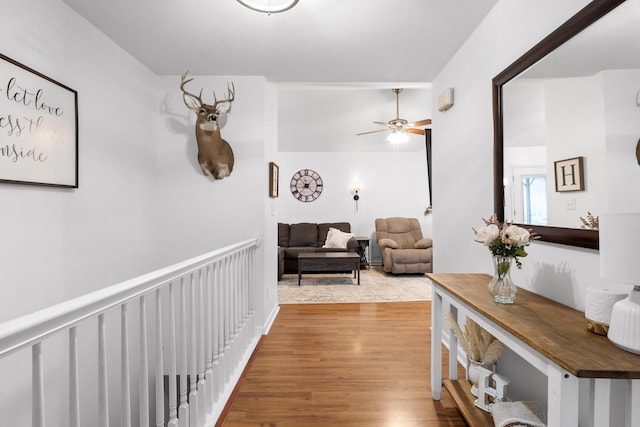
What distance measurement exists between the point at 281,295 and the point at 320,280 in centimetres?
109

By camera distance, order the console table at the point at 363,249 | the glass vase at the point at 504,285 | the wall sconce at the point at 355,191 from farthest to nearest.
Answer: the wall sconce at the point at 355,191
the console table at the point at 363,249
the glass vase at the point at 504,285

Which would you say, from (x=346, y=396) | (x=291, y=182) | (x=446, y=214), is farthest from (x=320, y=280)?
(x=346, y=396)

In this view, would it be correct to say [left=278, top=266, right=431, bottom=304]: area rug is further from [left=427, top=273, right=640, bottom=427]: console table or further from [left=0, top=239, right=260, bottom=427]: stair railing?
[left=427, top=273, right=640, bottom=427]: console table

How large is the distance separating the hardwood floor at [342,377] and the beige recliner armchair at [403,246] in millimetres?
2109

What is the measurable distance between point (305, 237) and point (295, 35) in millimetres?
4523

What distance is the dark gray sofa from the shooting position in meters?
5.95

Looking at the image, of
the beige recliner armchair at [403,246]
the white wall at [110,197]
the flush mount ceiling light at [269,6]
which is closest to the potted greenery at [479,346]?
the white wall at [110,197]

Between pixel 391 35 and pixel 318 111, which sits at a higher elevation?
pixel 318 111

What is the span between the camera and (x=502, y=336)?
4.08 feet

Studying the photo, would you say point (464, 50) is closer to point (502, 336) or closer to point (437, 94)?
point (437, 94)

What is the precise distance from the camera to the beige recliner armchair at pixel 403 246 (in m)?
5.65

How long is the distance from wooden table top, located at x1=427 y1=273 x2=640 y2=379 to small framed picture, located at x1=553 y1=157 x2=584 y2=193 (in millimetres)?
517

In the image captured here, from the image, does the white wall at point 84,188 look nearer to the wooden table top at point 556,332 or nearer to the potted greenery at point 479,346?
the wooden table top at point 556,332

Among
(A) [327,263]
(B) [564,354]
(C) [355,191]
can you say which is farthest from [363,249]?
(B) [564,354]
